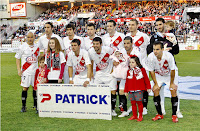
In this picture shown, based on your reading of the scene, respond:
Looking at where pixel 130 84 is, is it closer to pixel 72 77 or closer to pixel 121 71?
pixel 121 71

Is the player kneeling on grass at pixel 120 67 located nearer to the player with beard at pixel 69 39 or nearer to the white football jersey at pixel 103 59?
the white football jersey at pixel 103 59

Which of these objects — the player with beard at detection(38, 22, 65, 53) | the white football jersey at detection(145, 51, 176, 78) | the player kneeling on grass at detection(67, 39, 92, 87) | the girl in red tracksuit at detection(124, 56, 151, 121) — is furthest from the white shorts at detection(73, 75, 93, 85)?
the white football jersey at detection(145, 51, 176, 78)

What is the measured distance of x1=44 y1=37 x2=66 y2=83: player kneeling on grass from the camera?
644 centimetres

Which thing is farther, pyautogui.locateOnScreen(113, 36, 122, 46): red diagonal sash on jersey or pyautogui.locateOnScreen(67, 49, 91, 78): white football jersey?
pyautogui.locateOnScreen(113, 36, 122, 46): red diagonal sash on jersey

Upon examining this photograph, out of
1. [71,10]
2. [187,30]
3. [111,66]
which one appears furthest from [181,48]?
[71,10]

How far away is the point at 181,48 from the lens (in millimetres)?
29406

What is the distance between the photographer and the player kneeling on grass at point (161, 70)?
5727 millimetres

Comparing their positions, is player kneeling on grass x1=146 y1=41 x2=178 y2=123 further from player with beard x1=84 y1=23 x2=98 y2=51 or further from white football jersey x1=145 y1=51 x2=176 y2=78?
player with beard x1=84 y1=23 x2=98 y2=51

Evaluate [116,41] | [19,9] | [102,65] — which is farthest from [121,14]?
[102,65]

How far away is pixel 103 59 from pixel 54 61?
1.10 m

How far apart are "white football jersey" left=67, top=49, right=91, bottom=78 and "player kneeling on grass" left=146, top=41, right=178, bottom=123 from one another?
1345mm

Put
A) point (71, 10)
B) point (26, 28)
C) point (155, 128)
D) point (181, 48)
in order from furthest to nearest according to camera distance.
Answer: point (71, 10) → point (26, 28) → point (181, 48) → point (155, 128)

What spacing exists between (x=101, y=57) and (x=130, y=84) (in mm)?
906

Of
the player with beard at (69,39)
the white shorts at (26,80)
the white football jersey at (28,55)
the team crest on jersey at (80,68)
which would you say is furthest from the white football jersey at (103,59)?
the white shorts at (26,80)
